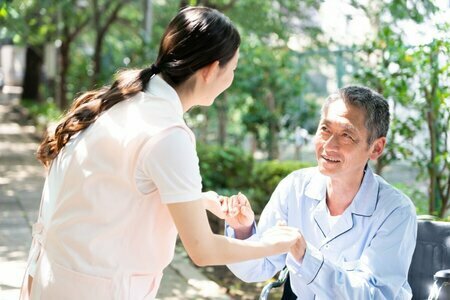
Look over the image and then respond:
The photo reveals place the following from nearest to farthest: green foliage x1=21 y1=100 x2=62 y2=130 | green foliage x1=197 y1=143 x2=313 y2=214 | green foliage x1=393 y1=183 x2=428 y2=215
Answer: green foliage x1=393 y1=183 x2=428 y2=215 < green foliage x1=197 y1=143 x2=313 y2=214 < green foliage x1=21 y1=100 x2=62 y2=130

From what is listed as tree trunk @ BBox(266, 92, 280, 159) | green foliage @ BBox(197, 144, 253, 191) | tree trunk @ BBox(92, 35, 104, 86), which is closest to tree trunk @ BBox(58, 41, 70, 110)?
tree trunk @ BBox(92, 35, 104, 86)

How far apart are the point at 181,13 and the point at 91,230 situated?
24.1 inches

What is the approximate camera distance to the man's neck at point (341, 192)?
2564mm

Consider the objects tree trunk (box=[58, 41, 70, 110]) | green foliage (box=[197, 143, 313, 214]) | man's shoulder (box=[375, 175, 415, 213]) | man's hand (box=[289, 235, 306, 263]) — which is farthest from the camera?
tree trunk (box=[58, 41, 70, 110])

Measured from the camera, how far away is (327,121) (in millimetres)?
2529

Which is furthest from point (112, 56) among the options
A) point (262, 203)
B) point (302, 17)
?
point (262, 203)

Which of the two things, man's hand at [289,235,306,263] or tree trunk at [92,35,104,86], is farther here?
tree trunk at [92,35,104,86]

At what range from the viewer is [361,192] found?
8.31 feet

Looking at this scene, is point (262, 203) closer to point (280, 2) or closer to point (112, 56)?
point (280, 2)

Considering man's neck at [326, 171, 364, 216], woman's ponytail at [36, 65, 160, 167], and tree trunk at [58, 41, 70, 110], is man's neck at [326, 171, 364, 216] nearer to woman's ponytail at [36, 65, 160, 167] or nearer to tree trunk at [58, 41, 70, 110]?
woman's ponytail at [36, 65, 160, 167]

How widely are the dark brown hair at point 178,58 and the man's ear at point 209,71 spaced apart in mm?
11

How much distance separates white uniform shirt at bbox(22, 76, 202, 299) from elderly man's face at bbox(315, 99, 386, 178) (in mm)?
837

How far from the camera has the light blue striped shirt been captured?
220cm

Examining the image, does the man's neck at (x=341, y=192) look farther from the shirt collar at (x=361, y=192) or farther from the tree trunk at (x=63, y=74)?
the tree trunk at (x=63, y=74)
